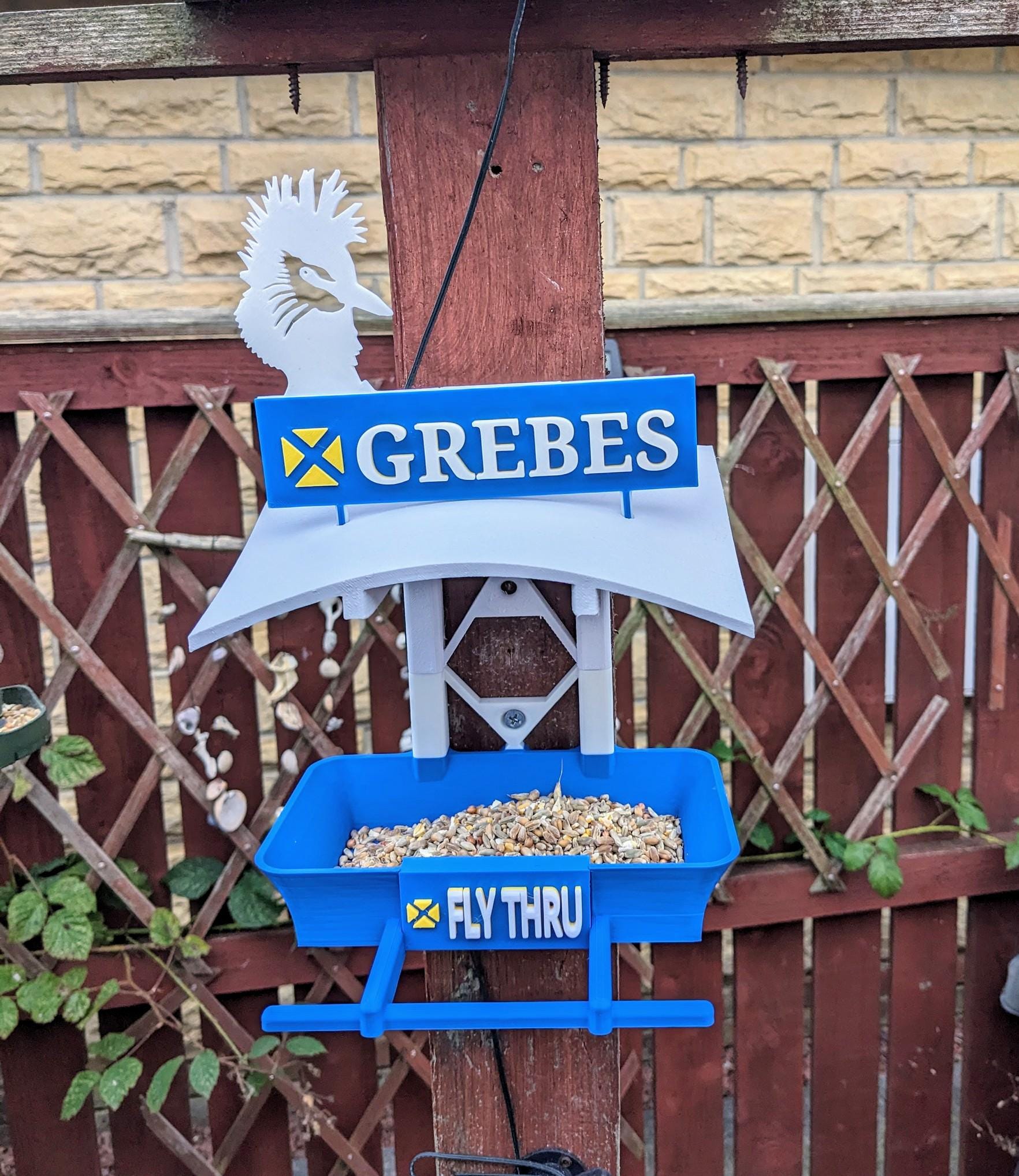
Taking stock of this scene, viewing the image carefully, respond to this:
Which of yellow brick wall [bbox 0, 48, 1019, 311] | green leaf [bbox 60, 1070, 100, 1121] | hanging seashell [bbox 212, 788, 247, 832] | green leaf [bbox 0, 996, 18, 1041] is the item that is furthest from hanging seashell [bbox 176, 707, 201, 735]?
yellow brick wall [bbox 0, 48, 1019, 311]

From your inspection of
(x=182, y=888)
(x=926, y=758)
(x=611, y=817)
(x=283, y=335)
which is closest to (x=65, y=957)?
(x=182, y=888)

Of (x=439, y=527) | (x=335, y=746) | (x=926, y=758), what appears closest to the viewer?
(x=439, y=527)

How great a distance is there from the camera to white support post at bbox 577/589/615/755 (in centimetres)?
131

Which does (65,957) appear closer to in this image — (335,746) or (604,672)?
(335,746)

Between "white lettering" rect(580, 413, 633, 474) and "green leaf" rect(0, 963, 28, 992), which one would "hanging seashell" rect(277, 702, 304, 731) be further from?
"white lettering" rect(580, 413, 633, 474)

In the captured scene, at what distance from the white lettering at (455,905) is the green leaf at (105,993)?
4.23 feet

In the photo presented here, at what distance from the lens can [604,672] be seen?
1329 millimetres

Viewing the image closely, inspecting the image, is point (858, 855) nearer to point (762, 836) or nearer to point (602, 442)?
point (762, 836)

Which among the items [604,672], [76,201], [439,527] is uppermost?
[76,201]

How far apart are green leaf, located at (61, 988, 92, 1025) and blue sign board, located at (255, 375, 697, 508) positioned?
4.97 feet

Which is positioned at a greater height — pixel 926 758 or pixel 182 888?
pixel 926 758

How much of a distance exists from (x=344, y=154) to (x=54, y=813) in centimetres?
178

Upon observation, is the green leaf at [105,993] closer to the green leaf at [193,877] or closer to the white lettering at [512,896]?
the green leaf at [193,877]

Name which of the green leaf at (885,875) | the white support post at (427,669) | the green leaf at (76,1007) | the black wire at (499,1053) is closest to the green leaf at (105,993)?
the green leaf at (76,1007)
